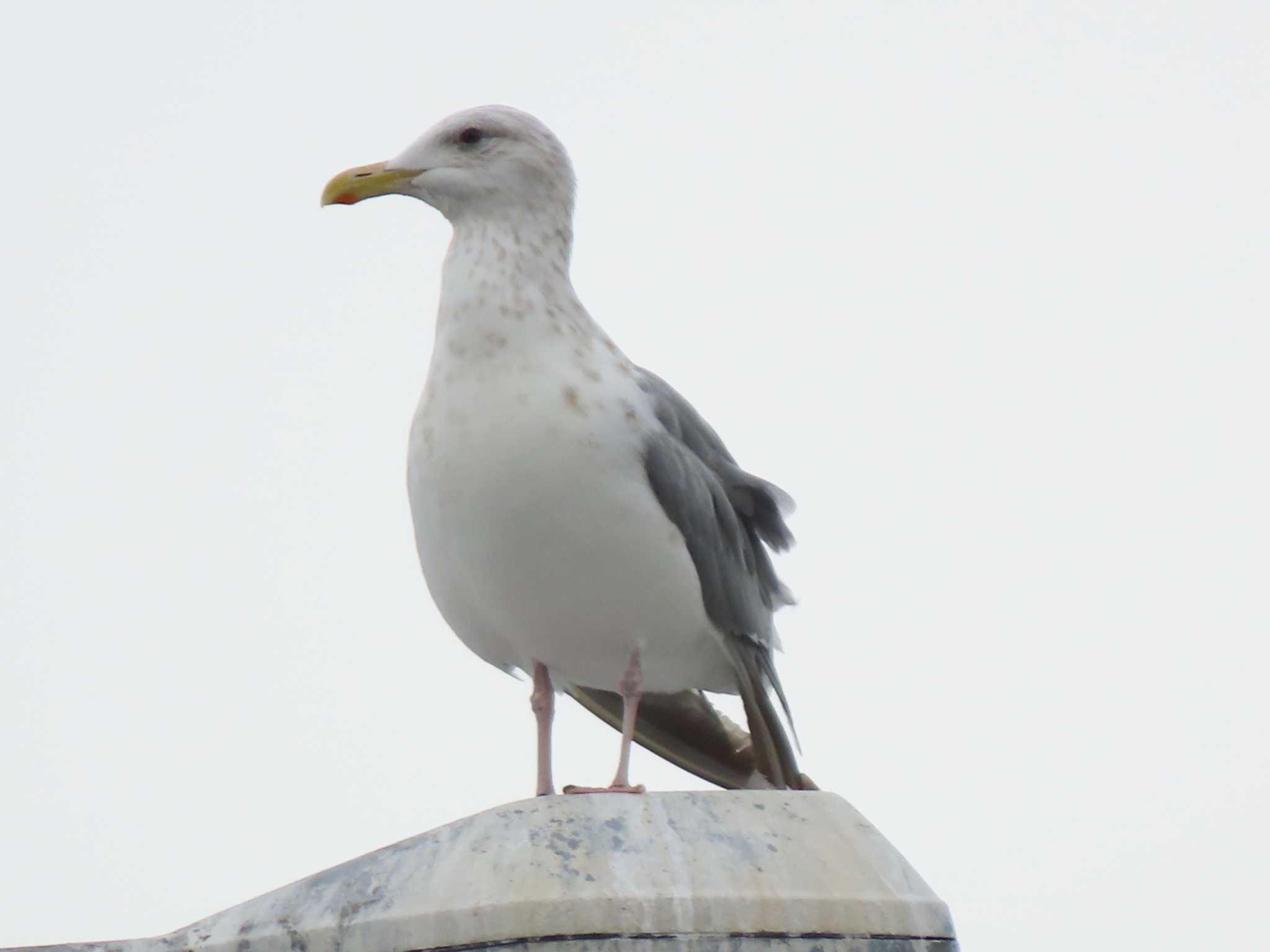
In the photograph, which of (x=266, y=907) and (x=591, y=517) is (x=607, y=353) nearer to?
(x=591, y=517)

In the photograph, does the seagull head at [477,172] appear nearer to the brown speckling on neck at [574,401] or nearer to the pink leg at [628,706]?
the brown speckling on neck at [574,401]

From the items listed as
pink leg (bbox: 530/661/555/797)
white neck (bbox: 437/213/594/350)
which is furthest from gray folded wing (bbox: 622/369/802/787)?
pink leg (bbox: 530/661/555/797)

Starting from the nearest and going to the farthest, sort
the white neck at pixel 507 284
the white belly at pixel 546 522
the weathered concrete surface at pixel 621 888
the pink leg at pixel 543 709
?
the weathered concrete surface at pixel 621 888 < the white belly at pixel 546 522 < the white neck at pixel 507 284 < the pink leg at pixel 543 709

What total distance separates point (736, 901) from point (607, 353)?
1.77 meters

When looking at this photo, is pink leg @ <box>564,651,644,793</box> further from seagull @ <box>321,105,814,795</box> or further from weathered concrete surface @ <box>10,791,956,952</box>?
weathered concrete surface @ <box>10,791,956,952</box>

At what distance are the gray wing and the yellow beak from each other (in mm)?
887

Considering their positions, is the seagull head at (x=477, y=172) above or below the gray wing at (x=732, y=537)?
above

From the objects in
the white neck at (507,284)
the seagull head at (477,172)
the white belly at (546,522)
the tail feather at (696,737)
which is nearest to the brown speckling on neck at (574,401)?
the white belly at (546,522)

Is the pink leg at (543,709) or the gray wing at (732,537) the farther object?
the pink leg at (543,709)

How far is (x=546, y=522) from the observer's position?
14.6ft

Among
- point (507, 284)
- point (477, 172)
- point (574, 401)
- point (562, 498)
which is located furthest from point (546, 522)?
point (477, 172)

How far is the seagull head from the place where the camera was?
4.98m

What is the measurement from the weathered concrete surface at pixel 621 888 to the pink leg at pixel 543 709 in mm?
1109

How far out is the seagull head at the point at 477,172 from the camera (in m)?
4.98
